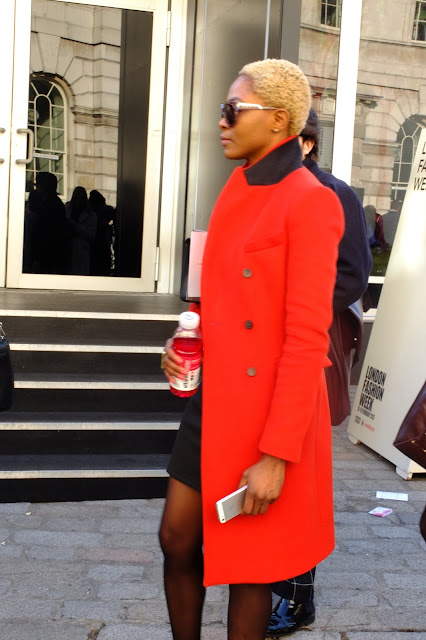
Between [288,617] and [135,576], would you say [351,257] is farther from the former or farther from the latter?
[135,576]

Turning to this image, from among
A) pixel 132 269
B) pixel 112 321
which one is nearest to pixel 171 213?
pixel 132 269

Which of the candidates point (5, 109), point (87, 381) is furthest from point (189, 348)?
point (5, 109)

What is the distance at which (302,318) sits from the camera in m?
2.04

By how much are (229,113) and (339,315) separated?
57.4 inches

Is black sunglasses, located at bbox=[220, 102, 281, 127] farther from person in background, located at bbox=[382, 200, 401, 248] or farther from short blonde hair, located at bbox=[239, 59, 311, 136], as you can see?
person in background, located at bbox=[382, 200, 401, 248]

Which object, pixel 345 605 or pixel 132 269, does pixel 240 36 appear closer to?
pixel 132 269

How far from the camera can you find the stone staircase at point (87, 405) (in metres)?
4.87

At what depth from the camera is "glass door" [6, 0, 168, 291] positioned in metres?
7.38

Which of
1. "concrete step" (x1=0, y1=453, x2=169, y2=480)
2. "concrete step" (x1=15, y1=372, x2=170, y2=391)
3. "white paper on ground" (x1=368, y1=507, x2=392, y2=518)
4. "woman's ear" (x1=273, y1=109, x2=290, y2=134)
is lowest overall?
"white paper on ground" (x1=368, y1=507, x2=392, y2=518)

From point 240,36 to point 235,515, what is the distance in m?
4.87

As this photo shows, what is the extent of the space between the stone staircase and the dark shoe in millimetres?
1695

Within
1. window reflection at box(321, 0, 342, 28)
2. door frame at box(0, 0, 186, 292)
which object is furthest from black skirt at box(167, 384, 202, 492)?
window reflection at box(321, 0, 342, 28)

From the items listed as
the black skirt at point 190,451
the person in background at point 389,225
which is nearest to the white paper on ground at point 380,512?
the black skirt at point 190,451

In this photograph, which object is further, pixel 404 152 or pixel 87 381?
Answer: pixel 404 152
